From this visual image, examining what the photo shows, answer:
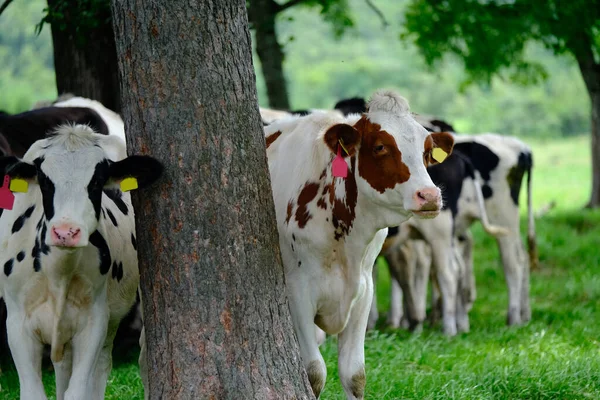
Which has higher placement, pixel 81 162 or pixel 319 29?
pixel 319 29

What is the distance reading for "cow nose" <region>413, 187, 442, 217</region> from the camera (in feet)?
16.8

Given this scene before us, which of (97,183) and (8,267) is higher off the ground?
(97,183)

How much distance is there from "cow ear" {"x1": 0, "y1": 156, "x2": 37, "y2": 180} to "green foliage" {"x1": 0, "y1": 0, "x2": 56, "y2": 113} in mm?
45044

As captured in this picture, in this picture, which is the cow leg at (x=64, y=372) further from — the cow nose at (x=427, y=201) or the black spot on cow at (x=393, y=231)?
the black spot on cow at (x=393, y=231)

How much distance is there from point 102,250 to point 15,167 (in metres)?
0.70

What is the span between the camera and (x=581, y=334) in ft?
28.9

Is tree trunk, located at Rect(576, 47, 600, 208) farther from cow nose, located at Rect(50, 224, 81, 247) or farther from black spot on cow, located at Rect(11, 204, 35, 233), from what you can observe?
→ cow nose, located at Rect(50, 224, 81, 247)

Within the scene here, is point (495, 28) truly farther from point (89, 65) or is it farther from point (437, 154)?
point (437, 154)

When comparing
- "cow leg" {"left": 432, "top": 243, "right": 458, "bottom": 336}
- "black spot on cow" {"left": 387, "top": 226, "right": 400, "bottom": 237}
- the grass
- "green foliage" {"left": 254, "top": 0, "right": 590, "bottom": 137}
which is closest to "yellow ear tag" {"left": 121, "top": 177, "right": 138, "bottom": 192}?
the grass

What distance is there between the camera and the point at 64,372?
560 centimetres

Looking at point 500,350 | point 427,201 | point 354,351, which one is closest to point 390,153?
point 427,201

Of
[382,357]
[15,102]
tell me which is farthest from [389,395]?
[15,102]

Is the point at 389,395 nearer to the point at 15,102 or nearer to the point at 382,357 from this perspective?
the point at 382,357

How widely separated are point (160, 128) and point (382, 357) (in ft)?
12.1
